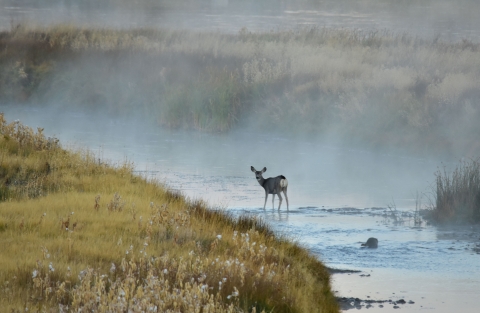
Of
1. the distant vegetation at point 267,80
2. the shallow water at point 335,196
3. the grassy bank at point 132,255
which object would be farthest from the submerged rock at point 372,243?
the distant vegetation at point 267,80

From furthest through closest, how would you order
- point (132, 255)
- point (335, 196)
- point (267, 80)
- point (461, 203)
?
1. point (267, 80)
2. point (335, 196)
3. point (461, 203)
4. point (132, 255)

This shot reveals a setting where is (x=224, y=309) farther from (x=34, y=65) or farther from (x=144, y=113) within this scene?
(x=34, y=65)

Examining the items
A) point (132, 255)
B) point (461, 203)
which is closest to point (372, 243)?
point (461, 203)

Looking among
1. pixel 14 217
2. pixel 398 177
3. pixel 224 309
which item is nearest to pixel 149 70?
pixel 398 177

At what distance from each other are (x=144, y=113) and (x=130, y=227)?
22494mm

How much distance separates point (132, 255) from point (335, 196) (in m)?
9.73

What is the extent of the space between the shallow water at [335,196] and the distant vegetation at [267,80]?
108 centimetres

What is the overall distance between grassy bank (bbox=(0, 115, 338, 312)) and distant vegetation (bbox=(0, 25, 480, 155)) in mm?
12671

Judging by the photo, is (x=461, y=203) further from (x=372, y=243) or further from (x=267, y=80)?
(x=267, y=80)

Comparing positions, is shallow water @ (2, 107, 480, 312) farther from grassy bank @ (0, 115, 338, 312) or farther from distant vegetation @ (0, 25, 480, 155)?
grassy bank @ (0, 115, 338, 312)

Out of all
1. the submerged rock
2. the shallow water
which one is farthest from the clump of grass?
the submerged rock

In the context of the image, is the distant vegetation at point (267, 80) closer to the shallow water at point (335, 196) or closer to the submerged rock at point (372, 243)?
the shallow water at point (335, 196)

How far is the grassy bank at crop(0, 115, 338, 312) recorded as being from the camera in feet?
21.7

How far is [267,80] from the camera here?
29.4 m
